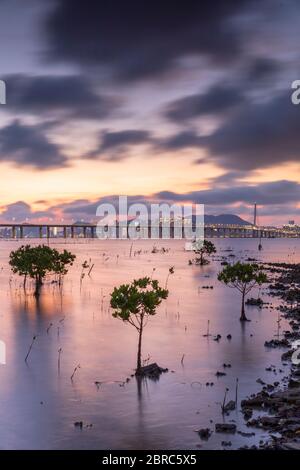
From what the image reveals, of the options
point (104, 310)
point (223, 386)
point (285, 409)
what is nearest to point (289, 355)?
point (223, 386)

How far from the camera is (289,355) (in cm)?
3831

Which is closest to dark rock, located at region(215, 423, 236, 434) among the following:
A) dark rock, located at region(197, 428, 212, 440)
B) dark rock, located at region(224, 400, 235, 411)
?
dark rock, located at region(197, 428, 212, 440)

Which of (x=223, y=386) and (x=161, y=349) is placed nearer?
(x=223, y=386)

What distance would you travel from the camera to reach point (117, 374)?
117 ft

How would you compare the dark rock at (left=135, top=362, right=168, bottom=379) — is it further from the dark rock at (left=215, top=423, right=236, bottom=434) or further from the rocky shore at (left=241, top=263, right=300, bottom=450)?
the dark rock at (left=215, top=423, right=236, bottom=434)

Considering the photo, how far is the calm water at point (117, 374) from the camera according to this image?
25688mm

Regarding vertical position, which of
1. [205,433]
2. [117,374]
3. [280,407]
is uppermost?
[280,407]

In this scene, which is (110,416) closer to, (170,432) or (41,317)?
(170,432)

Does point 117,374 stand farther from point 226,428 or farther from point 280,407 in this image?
point 280,407

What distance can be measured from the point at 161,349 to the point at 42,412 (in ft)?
52.1

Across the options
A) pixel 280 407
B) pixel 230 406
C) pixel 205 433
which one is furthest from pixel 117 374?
pixel 280 407

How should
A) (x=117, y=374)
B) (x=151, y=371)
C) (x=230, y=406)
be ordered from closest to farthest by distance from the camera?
(x=230, y=406)
(x=151, y=371)
(x=117, y=374)

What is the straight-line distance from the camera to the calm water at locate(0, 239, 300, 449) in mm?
25688
